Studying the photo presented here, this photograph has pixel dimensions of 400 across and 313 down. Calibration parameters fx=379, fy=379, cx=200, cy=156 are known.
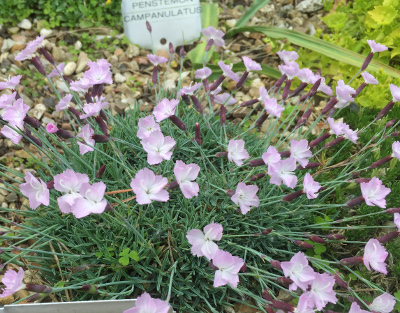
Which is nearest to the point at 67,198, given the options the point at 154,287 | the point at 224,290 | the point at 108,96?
the point at 154,287

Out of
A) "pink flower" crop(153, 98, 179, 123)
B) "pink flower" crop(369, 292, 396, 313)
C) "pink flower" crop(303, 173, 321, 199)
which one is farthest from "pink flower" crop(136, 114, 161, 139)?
"pink flower" crop(369, 292, 396, 313)

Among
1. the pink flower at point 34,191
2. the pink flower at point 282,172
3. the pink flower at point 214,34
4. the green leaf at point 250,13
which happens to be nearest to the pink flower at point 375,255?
the pink flower at point 282,172

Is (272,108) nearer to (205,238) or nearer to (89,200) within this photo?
(205,238)

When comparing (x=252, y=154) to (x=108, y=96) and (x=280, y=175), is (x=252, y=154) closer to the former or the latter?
(x=280, y=175)

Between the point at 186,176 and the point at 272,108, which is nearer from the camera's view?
the point at 186,176

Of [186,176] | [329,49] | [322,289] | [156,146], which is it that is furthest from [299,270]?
[329,49]

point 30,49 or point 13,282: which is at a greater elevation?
point 30,49
